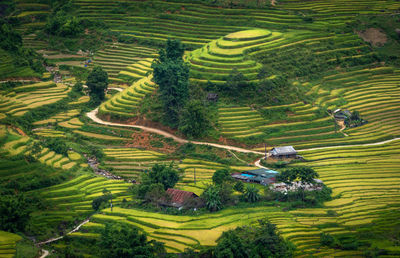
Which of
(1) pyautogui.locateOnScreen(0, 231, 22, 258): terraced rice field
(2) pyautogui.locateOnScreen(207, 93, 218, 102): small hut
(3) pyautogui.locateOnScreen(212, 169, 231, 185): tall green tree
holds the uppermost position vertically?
(2) pyautogui.locateOnScreen(207, 93, 218, 102): small hut

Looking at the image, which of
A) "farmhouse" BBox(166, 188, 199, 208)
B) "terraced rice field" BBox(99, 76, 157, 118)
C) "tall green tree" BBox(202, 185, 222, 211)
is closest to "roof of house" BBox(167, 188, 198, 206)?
"farmhouse" BBox(166, 188, 199, 208)

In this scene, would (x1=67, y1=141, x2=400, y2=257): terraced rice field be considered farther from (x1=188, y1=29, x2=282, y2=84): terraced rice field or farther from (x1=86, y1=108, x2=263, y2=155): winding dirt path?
(x1=188, y1=29, x2=282, y2=84): terraced rice field

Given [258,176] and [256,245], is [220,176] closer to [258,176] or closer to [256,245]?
[258,176]

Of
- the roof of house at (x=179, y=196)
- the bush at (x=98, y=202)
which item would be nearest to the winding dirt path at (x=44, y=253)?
the bush at (x=98, y=202)

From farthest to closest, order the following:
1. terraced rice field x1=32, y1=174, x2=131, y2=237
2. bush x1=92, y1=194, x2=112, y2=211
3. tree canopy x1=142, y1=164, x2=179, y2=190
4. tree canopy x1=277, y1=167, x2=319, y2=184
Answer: tree canopy x1=142, y1=164, x2=179, y2=190 → tree canopy x1=277, y1=167, x2=319, y2=184 → bush x1=92, y1=194, x2=112, y2=211 → terraced rice field x1=32, y1=174, x2=131, y2=237

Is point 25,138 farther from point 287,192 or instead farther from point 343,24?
point 343,24

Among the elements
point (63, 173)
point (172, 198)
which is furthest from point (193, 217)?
point (63, 173)
